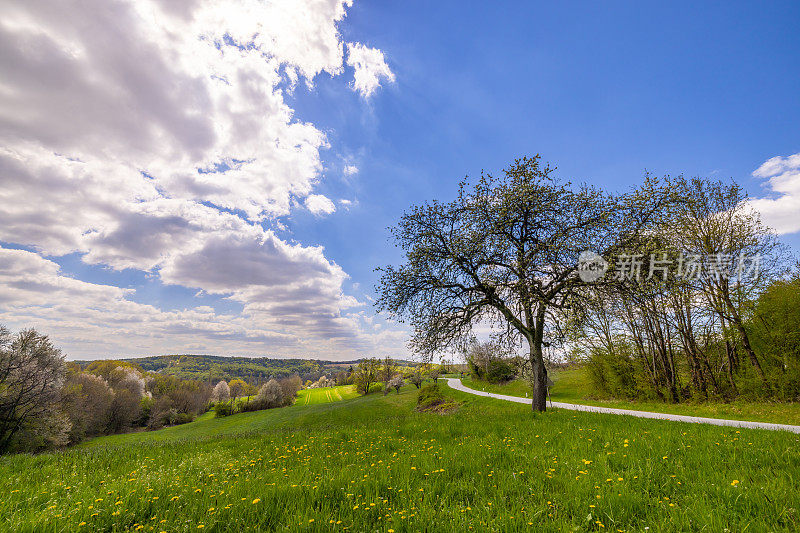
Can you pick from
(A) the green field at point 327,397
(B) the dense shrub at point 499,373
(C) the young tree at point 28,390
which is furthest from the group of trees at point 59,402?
(B) the dense shrub at point 499,373

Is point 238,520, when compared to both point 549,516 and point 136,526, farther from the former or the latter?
point 549,516

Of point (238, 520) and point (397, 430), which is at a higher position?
point (238, 520)

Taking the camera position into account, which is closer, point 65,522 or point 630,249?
point 65,522

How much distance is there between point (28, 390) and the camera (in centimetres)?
2933

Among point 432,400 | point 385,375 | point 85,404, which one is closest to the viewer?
point 432,400

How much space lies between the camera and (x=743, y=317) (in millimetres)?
20125

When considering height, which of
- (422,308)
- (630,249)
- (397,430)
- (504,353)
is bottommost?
(397,430)

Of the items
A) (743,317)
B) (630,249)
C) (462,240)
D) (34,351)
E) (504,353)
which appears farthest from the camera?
(34,351)

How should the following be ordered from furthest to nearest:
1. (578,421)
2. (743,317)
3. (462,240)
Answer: (743,317), (462,240), (578,421)

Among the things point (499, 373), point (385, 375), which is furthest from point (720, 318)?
point (385, 375)

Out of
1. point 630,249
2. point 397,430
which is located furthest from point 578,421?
point 630,249

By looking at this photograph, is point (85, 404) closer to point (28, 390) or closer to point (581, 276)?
point (28, 390)

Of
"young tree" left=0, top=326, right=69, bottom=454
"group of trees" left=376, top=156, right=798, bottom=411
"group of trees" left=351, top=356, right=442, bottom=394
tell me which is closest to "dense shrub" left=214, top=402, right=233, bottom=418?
"group of trees" left=351, top=356, right=442, bottom=394

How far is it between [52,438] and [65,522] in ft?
145
